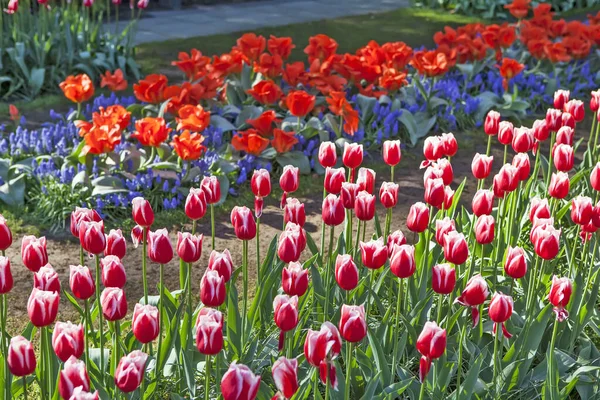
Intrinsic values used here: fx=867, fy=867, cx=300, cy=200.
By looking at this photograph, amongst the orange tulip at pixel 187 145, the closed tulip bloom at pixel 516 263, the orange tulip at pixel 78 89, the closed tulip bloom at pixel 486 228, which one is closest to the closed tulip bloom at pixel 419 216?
the closed tulip bloom at pixel 486 228

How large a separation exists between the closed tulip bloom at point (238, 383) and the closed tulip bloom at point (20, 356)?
Answer: 0.46 m

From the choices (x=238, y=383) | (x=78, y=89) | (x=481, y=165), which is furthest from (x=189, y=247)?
(x=78, y=89)

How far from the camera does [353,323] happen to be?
1.93 meters

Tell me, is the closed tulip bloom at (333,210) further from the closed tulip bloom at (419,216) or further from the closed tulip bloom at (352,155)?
the closed tulip bloom at (352,155)

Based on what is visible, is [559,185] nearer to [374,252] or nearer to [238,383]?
[374,252]

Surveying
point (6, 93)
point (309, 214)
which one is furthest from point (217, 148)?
point (6, 93)

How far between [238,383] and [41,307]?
0.52 m

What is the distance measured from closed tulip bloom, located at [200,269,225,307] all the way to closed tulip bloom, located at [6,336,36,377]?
16.7 inches

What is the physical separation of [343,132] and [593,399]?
3081 millimetres

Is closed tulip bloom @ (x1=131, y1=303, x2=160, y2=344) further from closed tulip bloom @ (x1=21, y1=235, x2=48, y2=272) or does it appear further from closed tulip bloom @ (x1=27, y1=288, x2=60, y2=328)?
closed tulip bloom @ (x1=21, y1=235, x2=48, y2=272)

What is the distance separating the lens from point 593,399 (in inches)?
104

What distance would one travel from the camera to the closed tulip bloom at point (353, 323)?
1.93 meters

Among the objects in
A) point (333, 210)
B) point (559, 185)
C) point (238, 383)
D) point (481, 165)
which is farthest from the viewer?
point (481, 165)

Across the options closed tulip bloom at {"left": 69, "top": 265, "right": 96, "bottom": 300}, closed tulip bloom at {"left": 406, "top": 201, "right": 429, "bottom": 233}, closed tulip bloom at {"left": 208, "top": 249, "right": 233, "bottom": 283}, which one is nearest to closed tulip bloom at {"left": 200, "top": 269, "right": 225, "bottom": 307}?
closed tulip bloom at {"left": 208, "top": 249, "right": 233, "bottom": 283}
